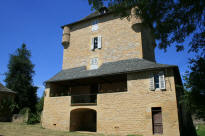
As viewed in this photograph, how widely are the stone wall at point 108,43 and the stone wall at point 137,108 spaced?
4.43 m

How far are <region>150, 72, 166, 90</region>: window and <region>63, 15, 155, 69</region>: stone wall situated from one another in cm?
392

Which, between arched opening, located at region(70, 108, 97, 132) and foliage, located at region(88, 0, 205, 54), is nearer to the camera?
foliage, located at region(88, 0, 205, 54)

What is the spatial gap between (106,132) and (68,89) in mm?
8035

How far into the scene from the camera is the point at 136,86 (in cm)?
1316

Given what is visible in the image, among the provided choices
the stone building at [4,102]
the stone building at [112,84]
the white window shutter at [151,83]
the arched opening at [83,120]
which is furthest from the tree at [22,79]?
the white window shutter at [151,83]

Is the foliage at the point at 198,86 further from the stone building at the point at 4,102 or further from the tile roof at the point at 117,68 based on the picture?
the stone building at the point at 4,102

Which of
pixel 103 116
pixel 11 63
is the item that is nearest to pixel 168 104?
pixel 103 116

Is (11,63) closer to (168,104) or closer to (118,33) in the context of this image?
(118,33)

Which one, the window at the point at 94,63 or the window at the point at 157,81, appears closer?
the window at the point at 157,81

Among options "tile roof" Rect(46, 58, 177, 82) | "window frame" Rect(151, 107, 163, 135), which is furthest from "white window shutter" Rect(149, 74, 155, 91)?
"window frame" Rect(151, 107, 163, 135)

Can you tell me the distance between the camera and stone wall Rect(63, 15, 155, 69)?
1723 centimetres

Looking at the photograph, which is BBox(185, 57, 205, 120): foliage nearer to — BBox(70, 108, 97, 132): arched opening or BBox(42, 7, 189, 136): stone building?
BBox(42, 7, 189, 136): stone building

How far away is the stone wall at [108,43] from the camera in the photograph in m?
17.2

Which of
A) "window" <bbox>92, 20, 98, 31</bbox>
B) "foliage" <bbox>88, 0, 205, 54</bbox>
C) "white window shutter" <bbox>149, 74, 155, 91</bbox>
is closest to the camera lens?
"foliage" <bbox>88, 0, 205, 54</bbox>
